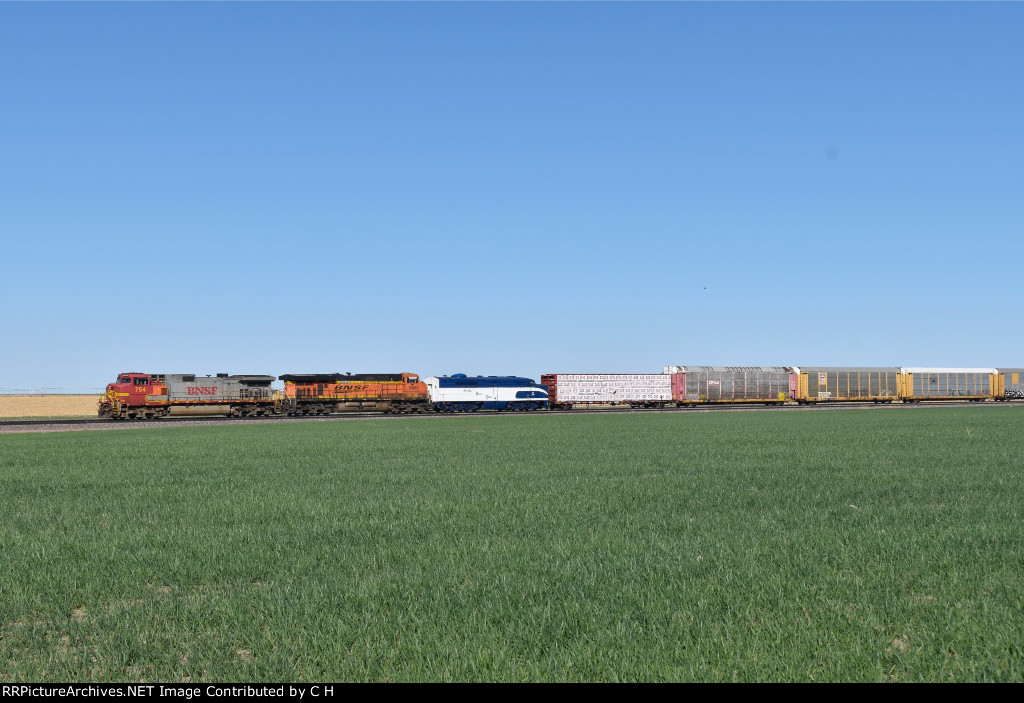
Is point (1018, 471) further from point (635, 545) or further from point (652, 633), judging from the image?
point (652, 633)

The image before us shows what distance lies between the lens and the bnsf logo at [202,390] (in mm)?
63406

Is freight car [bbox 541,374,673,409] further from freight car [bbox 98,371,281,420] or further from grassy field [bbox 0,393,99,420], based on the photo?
grassy field [bbox 0,393,99,420]

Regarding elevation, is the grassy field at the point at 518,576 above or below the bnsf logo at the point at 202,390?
below

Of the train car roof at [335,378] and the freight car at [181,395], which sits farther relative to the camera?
the train car roof at [335,378]

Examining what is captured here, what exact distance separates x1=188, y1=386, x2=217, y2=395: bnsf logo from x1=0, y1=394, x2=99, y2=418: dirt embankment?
29594mm

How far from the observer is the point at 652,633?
6.61m

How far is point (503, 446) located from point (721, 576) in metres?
20.7

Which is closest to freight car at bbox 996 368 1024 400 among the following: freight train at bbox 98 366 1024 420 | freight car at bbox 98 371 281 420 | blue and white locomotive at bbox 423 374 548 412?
freight train at bbox 98 366 1024 420

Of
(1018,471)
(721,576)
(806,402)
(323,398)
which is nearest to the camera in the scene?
(721,576)

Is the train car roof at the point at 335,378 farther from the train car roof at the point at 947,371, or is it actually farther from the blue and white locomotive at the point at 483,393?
the train car roof at the point at 947,371

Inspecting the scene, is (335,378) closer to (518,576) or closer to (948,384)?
(518,576)

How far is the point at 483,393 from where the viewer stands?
78.4 m

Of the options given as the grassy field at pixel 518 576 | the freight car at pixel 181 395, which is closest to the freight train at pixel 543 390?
the freight car at pixel 181 395
